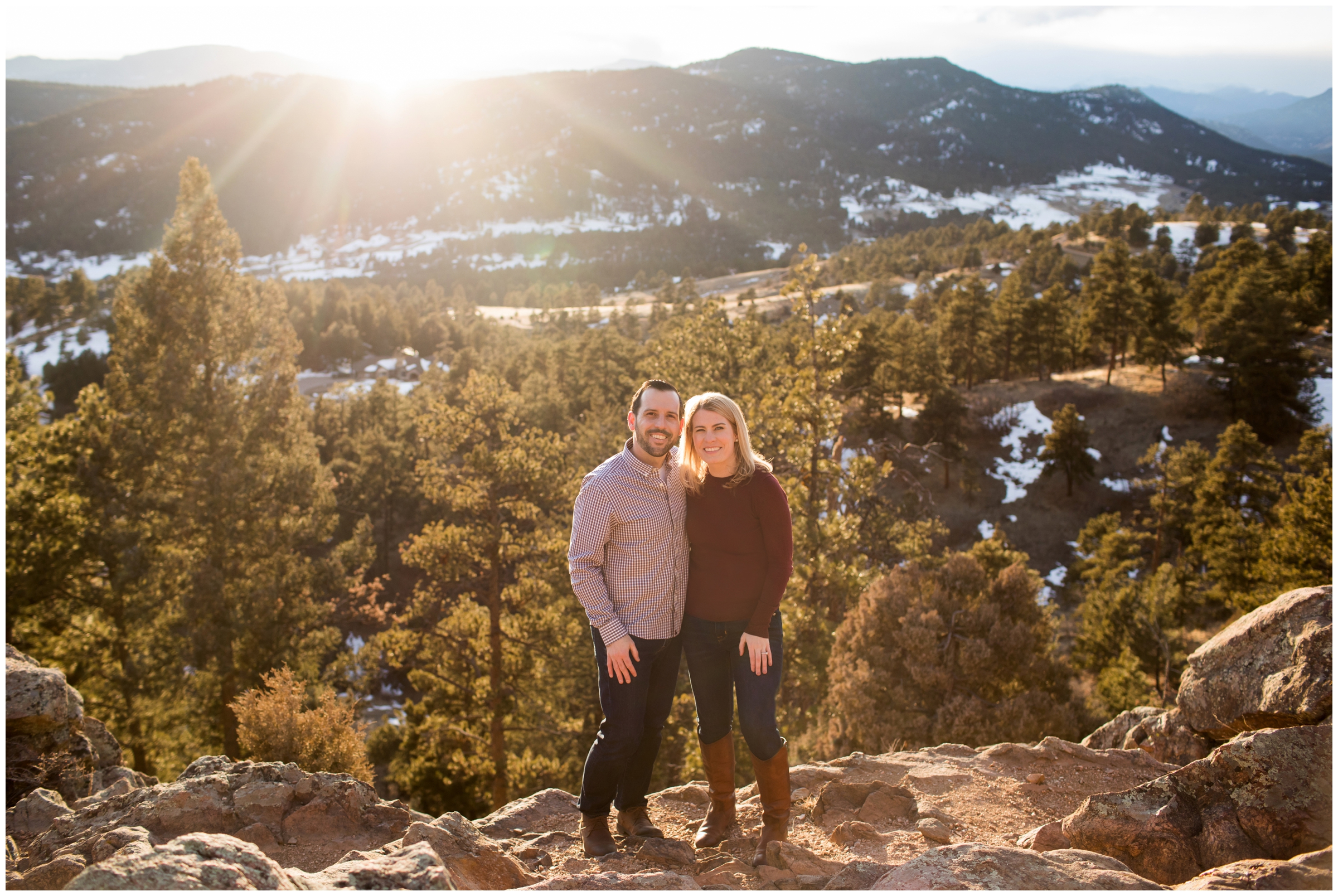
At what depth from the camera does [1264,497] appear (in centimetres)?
2709

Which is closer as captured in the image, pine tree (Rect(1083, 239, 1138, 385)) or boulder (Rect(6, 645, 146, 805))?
boulder (Rect(6, 645, 146, 805))

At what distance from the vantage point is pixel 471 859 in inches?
154

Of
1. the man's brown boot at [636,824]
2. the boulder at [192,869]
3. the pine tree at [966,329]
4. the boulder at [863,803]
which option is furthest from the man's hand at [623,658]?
the pine tree at [966,329]

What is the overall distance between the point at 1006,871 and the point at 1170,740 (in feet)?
13.0

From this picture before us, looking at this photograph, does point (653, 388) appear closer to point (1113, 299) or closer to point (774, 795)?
point (774, 795)

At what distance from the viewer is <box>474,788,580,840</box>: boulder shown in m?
4.98

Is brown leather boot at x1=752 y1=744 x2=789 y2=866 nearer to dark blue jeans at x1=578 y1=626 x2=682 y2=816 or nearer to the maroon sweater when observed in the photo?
dark blue jeans at x1=578 y1=626 x2=682 y2=816

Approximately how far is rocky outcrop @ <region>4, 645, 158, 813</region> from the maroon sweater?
18.5 ft

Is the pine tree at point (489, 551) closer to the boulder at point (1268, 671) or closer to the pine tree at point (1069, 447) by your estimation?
the boulder at point (1268, 671)

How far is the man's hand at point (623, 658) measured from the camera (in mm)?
3875

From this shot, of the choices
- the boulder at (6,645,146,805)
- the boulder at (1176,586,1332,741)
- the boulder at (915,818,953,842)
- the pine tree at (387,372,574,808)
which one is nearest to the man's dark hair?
the boulder at (915,818,953,842)

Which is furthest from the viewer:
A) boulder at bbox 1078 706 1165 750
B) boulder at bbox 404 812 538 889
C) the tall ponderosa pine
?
the tall ponderosa pine

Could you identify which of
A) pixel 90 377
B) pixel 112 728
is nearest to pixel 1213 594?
pixel 112 728

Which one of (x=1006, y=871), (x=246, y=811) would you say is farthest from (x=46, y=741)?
(x=1006, y=871)
